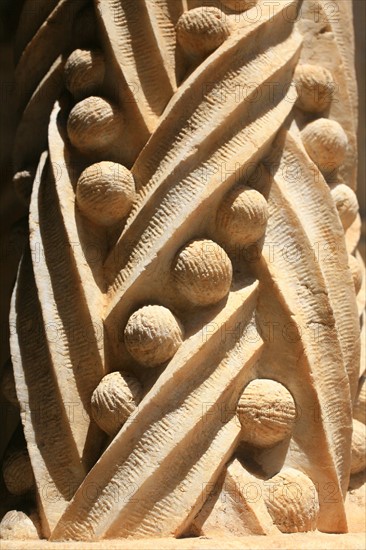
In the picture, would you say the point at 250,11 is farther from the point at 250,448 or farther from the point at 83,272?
the point at 250,448

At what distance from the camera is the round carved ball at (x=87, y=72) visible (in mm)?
1322

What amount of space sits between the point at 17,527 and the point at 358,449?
19.5 inches

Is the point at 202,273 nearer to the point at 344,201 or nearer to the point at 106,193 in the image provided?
the point at 106,193

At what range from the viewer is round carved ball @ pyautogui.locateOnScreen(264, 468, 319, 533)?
1.11m

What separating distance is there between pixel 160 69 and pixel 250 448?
56cm

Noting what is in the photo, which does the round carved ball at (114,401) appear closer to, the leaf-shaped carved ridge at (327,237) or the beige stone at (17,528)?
the beige stone at (17,528)

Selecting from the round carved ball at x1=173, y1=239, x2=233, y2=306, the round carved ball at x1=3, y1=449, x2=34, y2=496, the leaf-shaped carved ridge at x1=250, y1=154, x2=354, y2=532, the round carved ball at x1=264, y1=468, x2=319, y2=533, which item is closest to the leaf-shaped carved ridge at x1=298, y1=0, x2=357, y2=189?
the leaf-shaped carved ridge at x1=250, y1=154, x2=354, y2=532

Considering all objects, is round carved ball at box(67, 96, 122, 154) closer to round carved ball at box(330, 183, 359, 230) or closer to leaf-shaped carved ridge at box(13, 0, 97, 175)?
leaf-shaped carved ridge at box(13, 0, 97, 175)

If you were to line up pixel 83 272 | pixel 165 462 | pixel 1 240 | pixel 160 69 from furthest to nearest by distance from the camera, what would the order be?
pixel 1 240
pixel 160 69
pixel 83 272
pixel 165 462

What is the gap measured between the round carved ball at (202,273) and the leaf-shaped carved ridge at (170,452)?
0.14ft

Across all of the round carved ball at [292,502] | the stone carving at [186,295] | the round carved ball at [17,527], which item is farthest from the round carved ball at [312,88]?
the round carved ball at [17,527]

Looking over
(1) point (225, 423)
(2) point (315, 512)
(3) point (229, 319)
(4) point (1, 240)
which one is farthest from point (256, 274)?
(4) point (1, 240)

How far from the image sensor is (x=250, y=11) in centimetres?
132

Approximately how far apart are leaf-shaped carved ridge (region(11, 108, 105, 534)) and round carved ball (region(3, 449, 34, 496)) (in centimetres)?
5
